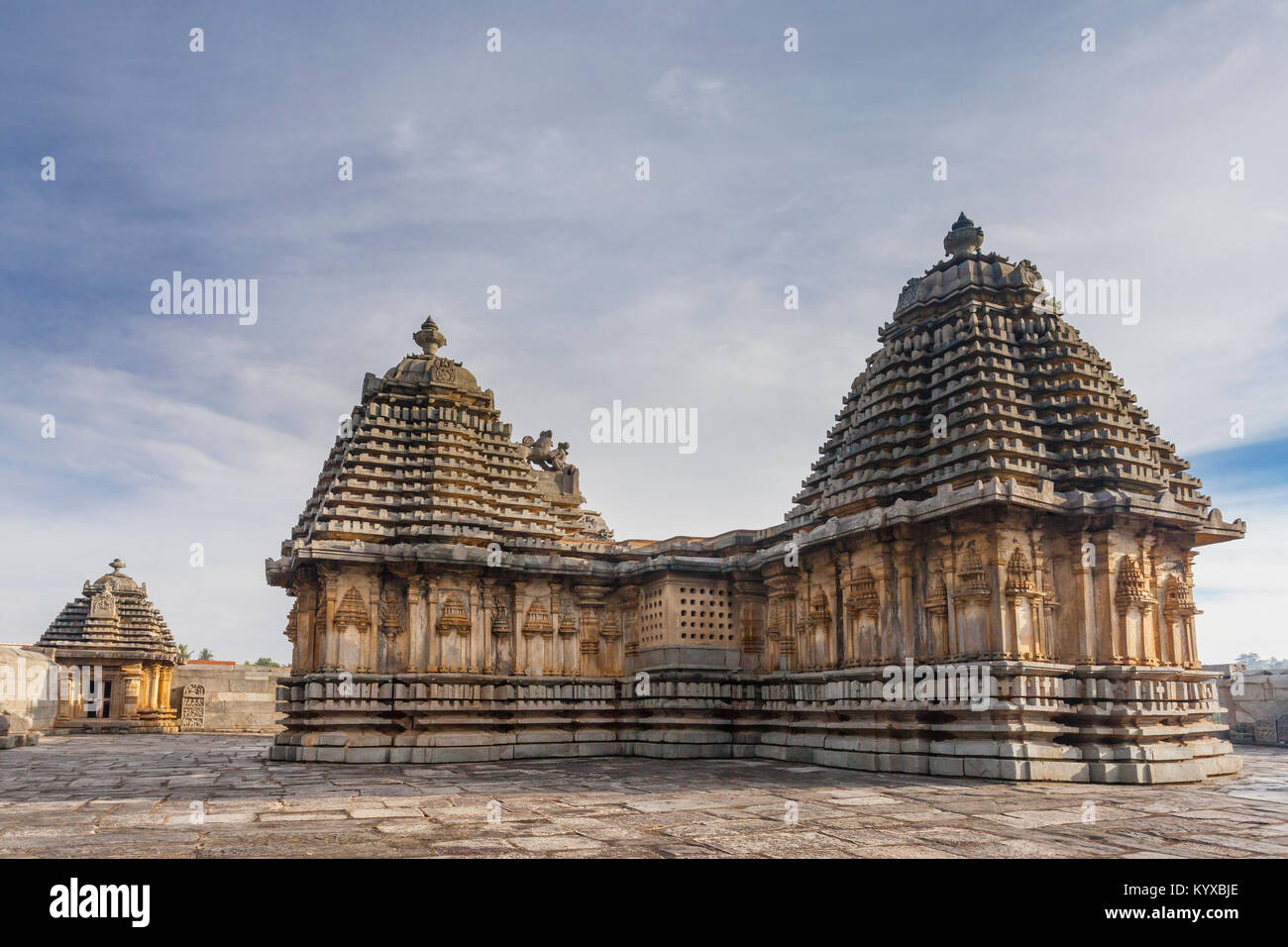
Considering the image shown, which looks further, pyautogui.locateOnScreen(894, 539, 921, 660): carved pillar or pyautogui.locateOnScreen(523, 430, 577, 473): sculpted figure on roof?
pyautogui.locateOnScreen(523, 430, 577, 473): sculpted figure on roof

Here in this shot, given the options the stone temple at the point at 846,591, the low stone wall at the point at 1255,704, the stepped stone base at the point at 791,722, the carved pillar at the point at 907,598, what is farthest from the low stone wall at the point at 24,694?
the low stone wall at the point at 1255,704

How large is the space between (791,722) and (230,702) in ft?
107

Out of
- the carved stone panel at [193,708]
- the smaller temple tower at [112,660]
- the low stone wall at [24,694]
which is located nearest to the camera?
the low stone wall at [24,694]

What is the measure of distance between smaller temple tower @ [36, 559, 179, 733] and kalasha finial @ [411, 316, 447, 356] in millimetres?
29901

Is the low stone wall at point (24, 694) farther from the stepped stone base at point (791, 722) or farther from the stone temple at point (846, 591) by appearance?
the stepped stone base at point (791, 722)

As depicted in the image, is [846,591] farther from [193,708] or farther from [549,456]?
[193,708]

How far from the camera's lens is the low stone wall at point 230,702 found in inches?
1780

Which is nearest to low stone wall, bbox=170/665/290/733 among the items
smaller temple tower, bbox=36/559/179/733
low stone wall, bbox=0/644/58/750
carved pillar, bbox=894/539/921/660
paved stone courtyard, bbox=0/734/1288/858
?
smaller temple tower, bbox=36/559/179/733

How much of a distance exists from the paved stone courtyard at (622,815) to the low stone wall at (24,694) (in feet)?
53.7

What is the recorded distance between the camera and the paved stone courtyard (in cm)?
946

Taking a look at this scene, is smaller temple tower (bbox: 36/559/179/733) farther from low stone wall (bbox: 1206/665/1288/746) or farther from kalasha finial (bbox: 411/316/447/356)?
low stone wall (bbox: 1206/665/1288/746)
